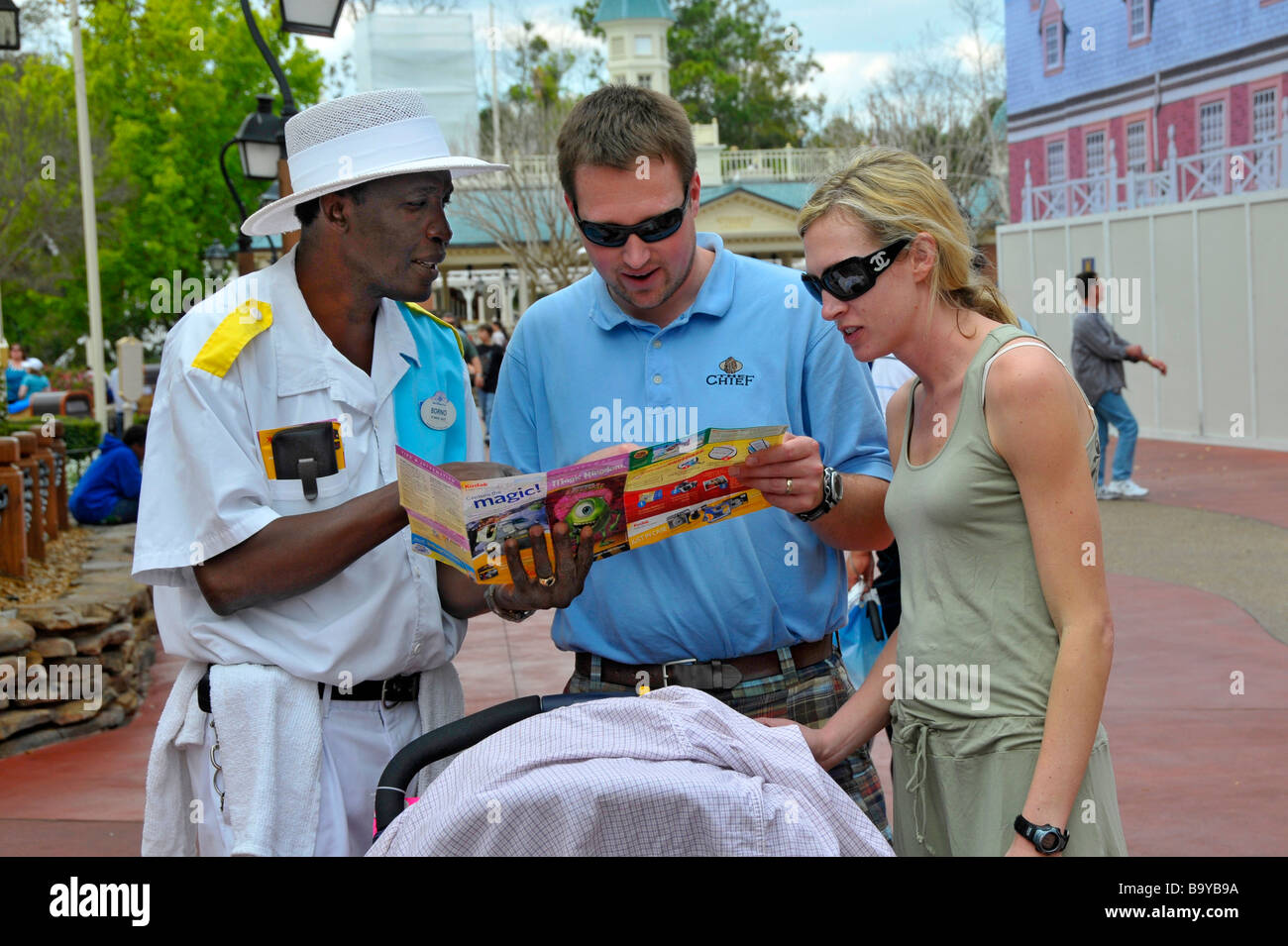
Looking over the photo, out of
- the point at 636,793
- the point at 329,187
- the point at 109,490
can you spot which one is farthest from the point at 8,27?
the point at 636,793

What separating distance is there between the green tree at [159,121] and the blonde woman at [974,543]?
37.0m

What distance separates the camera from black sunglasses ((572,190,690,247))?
3127 millimetres

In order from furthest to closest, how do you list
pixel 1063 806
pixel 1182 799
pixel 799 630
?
pixel 1182 799, pixel 799 630, pixel 1063 806

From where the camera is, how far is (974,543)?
2658 millimetres

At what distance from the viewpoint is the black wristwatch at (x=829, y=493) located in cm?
309

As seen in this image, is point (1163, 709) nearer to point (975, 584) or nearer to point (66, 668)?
point (975, 584)

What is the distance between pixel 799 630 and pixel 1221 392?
18.3 meters

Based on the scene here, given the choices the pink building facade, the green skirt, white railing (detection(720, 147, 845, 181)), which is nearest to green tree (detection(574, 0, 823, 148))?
white railing (detection(720, 147, 845, 181))

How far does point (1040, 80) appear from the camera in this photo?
111 ft

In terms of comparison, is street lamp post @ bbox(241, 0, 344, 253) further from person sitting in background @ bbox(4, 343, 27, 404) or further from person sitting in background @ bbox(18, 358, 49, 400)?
person sitting in background @ bbox(4, 343, 27, 404)

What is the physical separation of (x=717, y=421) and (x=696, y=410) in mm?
62

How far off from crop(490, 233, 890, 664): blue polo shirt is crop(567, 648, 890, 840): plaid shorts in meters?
0.08

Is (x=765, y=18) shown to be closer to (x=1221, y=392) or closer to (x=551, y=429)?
(x=1221, y=392)
